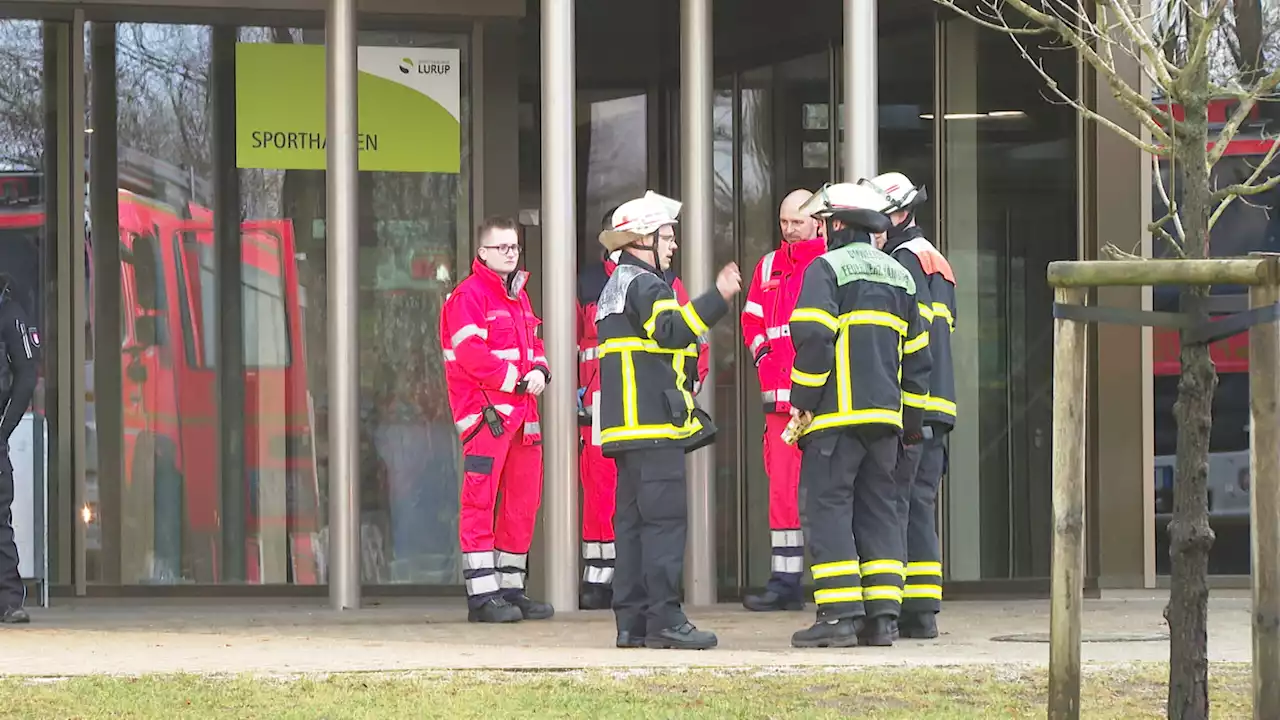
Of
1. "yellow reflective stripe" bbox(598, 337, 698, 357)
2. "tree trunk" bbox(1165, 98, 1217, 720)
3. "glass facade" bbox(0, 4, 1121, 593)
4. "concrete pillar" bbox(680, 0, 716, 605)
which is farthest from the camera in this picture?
"glass facade" bbox(0, 4, 1121, 593)

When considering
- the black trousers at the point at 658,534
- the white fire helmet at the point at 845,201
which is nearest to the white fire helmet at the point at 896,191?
the white fire helmet at the point at 845,201

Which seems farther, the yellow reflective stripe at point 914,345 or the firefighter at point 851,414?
the yellow reflective stripe at point 914,345

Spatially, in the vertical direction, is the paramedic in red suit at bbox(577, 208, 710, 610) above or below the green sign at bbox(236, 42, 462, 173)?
below

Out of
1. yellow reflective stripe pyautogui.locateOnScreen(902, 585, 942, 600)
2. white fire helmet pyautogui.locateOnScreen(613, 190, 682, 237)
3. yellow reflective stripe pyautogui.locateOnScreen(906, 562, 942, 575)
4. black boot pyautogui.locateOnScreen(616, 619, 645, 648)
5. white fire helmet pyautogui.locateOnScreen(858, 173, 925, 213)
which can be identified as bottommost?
black boot pyautogui.locateOnScreen(616, 619, 645, 648)

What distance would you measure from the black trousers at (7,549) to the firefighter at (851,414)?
3800 millimetres

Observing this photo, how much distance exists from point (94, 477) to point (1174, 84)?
7.77m

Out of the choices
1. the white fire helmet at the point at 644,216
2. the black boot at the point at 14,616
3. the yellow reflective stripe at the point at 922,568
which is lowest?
the black boot at the point at 14,616

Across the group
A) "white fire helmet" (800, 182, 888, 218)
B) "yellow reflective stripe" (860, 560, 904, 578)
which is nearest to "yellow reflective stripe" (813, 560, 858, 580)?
"yellow reflective stripe" (860, 560, 904, 578)

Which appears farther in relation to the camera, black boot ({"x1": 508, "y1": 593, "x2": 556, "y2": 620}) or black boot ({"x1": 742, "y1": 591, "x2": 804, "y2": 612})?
black boot ({"x1": 742, "y1": 591, "x2": 804, "y2": 612})

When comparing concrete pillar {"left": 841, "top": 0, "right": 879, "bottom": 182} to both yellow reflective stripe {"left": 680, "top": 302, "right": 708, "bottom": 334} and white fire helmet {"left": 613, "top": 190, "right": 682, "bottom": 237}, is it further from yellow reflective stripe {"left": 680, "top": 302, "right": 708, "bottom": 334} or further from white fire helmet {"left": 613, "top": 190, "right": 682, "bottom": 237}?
yellow reflective stripe {"left": 680, "top": 302, "right": 708, "bottom": 334}

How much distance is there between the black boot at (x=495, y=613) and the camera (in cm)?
960

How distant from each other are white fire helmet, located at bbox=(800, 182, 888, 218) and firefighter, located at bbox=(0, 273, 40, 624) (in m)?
3.87

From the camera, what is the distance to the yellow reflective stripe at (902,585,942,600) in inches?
343

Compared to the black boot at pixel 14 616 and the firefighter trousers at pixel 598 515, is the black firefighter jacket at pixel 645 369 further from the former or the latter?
the black boot at pixel 14 616
